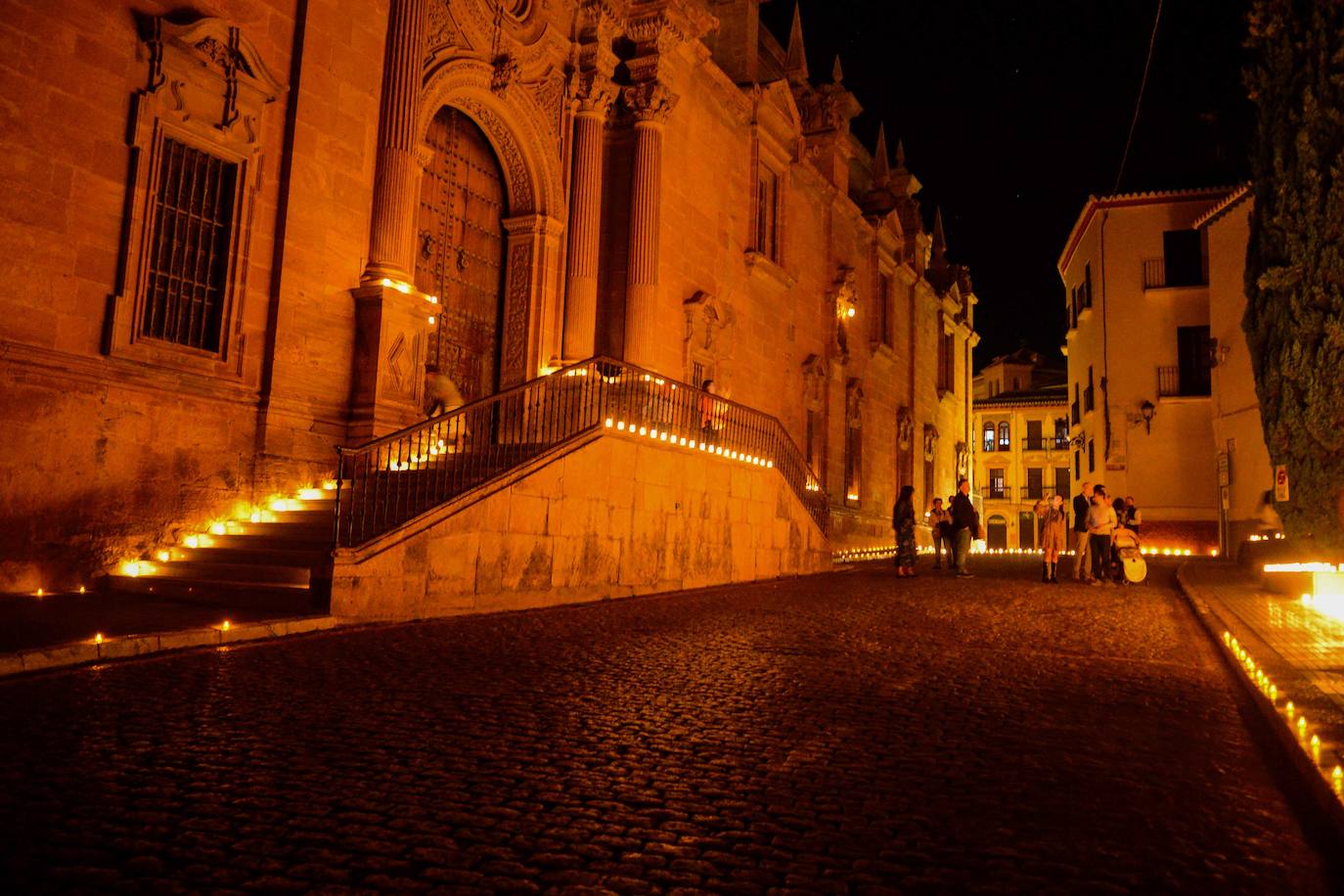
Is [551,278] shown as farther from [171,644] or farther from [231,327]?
[171,644]

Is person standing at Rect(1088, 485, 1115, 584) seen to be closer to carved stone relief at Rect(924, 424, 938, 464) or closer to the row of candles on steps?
the row of candles on steps

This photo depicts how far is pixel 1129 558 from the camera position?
677 inches

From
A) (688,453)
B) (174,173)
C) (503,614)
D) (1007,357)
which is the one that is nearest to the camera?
(503,614)

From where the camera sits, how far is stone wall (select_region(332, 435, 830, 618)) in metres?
9.60

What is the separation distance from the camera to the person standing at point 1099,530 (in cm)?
1650

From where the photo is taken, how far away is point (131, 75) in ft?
34.9

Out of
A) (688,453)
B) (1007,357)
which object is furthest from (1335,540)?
(1007,357)

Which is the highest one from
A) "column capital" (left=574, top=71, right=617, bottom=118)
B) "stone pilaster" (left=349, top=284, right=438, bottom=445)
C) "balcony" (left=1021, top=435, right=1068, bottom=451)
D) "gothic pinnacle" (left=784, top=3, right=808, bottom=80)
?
"gothic pinnacle" (left=784, top=3, right=808, bottom=80)

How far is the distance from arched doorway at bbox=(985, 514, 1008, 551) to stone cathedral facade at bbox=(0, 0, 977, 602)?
44.3 metres

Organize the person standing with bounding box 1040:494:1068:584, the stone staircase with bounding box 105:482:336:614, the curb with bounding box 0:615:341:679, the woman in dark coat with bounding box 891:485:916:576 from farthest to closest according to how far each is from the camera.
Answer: the woman in dark coat with bounding box 891:485:916:576 < the person standing with bounding box 1040:494:1068:584 < the stone staircase with bounding box 105:482:336:614 < the curb with bounding box 0:615:341:679

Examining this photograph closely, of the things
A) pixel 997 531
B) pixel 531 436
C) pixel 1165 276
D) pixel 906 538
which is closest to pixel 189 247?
pixel 531 436

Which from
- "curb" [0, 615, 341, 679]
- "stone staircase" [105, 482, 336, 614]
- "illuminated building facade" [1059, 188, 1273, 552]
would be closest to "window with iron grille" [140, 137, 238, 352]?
"stone staircase" [105, 482, 336, 614]

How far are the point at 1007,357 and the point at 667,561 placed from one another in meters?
64.6

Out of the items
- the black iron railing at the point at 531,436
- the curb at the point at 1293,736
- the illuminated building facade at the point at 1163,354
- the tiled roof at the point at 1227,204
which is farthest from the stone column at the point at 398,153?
the illuminated building facade at the point at 1163,354
